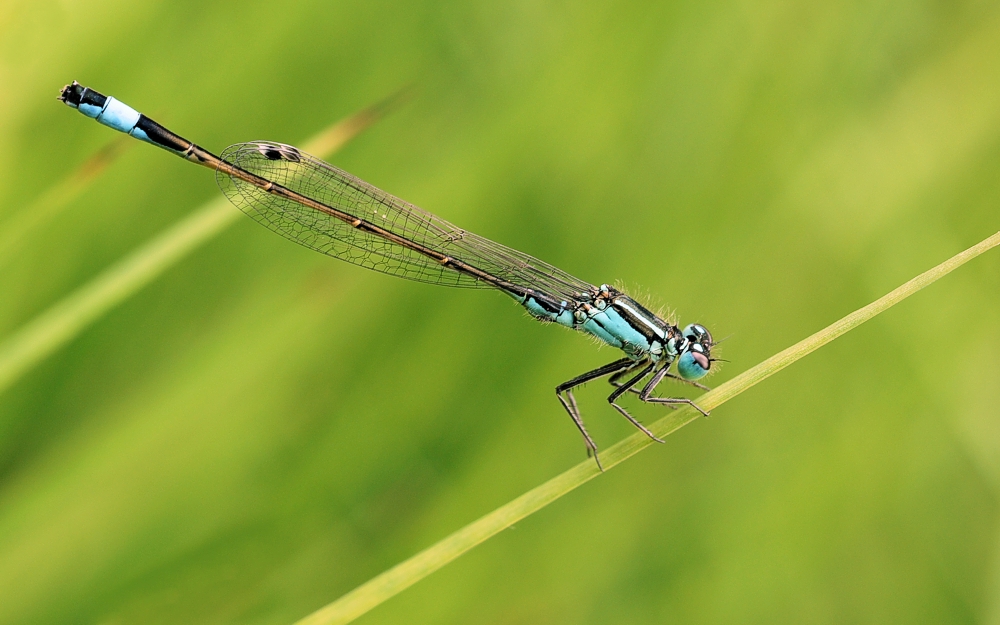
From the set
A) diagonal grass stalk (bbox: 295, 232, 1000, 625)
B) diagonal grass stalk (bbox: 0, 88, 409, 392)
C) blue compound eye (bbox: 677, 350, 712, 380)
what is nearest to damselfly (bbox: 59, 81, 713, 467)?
blue compound eye (bbox: 677, 350, 712, 380)

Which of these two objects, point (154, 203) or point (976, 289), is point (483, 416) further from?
point (976, 289)

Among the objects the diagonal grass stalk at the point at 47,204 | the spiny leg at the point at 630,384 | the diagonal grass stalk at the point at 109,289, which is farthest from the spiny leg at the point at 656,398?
the diagonal grass stalk at the point at 47,204

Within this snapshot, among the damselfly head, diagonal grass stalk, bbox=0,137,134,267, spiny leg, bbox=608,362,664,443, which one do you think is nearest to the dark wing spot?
diagonal grass stalk, bbox=0,137,134,267

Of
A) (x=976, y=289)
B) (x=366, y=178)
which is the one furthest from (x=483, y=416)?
(x=976, y=289)

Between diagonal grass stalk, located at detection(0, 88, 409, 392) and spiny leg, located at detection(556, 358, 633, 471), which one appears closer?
diagonal grass stalk, located at detection(0, 88, 409, 392)

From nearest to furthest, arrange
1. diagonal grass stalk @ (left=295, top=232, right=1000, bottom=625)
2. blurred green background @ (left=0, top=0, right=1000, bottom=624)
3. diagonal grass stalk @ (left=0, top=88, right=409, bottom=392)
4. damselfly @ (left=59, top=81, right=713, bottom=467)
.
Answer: diagonal grass stalk @ (left=295, top=232, right=1000, bottom=625)
diagonal grass stalk @ (left=0, top=88, right=409, bottom=392)
blurred green background @ (left=0, top=0, right=1000, bottom=624)
damselfly @ (left=59, top=81, right=713, bottom=467)

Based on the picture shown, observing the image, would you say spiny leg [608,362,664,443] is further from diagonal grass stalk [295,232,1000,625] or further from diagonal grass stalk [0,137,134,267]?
diagonal grass stalk [0,137,134,267]

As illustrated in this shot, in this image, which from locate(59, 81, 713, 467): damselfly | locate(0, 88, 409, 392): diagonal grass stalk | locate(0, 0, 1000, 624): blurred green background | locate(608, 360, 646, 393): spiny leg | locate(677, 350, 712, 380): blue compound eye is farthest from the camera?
locate(608, 360, 646, 393): spiny leg

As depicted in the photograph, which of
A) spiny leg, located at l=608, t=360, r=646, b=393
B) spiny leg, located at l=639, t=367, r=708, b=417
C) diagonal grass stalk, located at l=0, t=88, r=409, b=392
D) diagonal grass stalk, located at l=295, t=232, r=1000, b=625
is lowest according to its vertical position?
diagonal grass stalk, located at l=295, t=232, r=1000, b=625

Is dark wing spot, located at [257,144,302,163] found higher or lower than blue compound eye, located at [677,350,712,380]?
higher
